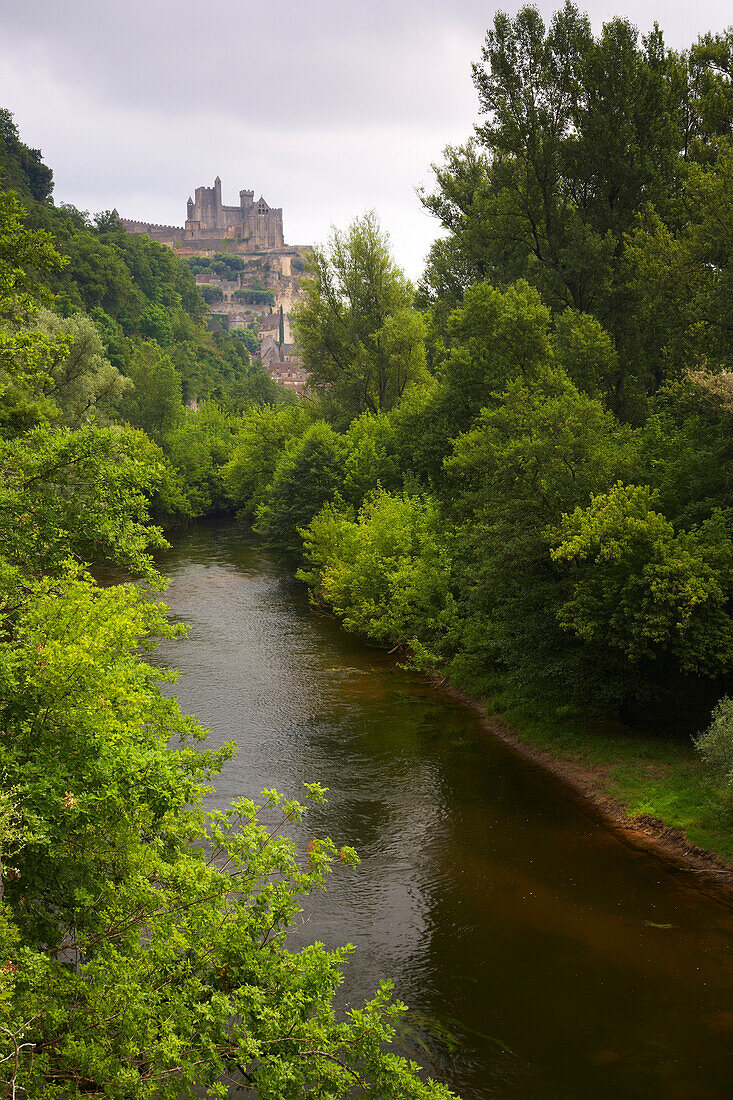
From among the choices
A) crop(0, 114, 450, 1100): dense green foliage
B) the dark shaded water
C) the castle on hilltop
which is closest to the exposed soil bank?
the dark shaded water

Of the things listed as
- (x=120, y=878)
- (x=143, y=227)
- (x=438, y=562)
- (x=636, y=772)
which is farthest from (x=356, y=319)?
(x=143, y=227)

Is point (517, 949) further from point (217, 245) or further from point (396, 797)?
point (217, 245)

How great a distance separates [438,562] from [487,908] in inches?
513

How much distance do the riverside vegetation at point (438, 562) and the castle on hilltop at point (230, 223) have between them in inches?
6172

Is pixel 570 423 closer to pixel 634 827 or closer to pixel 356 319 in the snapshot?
pixel 634 827

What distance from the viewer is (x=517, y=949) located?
11875 mm

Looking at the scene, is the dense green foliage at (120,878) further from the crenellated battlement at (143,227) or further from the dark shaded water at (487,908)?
the crenellated battlement at (143,227)

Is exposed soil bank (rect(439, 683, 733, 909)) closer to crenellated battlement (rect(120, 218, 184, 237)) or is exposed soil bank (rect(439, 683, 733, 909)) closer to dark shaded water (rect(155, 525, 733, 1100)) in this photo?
dark shaded water (rect(155, 525, 733, 1100))

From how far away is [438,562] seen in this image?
81.7 ft

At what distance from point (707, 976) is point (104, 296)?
258ft

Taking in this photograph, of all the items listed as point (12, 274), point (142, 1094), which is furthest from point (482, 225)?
point (142, 1094)

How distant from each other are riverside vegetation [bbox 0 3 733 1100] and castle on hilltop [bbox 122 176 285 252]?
156781 mm

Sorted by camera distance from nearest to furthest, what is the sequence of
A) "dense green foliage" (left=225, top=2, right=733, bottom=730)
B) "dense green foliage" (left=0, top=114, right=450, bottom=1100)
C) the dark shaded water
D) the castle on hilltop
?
1. "dense green foliage" (left=0, top=114, right=450, bottom=1100)
2. the dark shaded water
3. "dense green foliage" (left=225, top=2, right=733, bottom=730)
4. the castle on hilltop

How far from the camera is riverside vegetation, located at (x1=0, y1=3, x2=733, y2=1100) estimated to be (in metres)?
7.14
